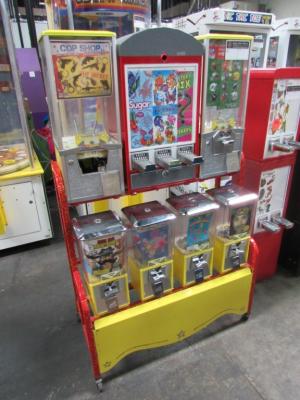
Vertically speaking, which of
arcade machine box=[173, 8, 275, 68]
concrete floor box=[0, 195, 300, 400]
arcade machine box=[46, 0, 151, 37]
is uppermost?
arcade machine box=[173, 8, 275, 68]

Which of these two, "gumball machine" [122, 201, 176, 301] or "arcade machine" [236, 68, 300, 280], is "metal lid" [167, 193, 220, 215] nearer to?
"gumball machine" [122, 201, 176, 301]

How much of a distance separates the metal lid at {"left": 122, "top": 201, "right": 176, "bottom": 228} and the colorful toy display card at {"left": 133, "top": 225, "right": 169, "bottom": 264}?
5cm

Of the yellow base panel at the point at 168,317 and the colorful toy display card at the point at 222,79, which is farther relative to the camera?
the yellow base panel at the point at 168,317

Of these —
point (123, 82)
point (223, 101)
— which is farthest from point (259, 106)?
point (123, 82)

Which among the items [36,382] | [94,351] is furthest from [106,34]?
[36,382]

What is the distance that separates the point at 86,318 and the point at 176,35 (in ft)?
4.12

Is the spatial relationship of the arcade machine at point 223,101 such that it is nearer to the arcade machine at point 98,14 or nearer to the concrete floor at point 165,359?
the arcade machine at point 98,14

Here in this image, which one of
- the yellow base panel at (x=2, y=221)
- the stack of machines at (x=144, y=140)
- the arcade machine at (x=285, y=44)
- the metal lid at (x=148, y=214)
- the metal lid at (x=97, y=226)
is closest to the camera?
the stack of machines at (x=144, y=140)

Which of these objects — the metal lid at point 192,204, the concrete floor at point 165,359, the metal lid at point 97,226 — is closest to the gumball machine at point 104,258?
the metal lid at point 97,226

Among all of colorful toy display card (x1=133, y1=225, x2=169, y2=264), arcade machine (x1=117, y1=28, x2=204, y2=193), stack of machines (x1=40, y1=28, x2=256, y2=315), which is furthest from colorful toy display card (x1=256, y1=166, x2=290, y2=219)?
colorful toy display card (x1=133, y1=225, x2=169, y2=264)

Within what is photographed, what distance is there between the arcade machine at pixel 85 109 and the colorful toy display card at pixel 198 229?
17.5 inches

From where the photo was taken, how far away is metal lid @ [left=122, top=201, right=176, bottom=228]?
1345mm

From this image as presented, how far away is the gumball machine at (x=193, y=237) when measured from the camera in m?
1.48

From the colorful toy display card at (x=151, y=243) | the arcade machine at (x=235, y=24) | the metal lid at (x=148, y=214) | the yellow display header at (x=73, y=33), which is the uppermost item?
the arcade machine at (x=235, y=24)
